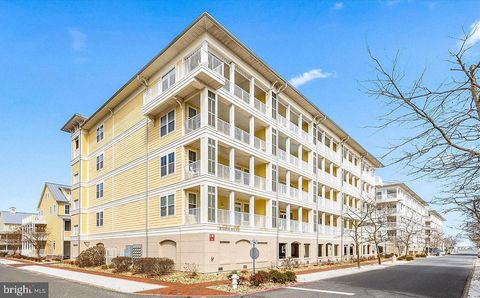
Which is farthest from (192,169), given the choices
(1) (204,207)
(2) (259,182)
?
(2) (259,182)

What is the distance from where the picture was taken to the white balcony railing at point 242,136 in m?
26.1

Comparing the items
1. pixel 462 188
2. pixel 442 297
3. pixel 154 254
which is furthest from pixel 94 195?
pixel 462 188

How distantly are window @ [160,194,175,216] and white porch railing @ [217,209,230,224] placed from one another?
10.8 ft

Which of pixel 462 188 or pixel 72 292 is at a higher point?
pixel 462 188

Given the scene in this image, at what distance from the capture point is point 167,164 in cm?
→ 2544

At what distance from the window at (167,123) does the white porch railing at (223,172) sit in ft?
14.9

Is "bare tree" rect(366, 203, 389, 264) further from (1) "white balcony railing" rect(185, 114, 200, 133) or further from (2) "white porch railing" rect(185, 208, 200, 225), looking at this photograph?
(1) "white balcony railing" rect(185, 114, 200, 133)

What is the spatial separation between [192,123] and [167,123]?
2.85 meters

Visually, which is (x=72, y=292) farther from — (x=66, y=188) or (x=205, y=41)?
(x=66, y=188)

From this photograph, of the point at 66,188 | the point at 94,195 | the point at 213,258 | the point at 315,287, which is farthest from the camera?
the point at 66,188

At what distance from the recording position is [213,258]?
846 inches

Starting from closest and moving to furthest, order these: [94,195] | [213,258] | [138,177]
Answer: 1. [213,258]
2. [138,177]
3. [94,195]

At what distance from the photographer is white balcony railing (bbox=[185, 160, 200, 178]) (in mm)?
23406

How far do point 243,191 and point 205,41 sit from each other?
1061cm
